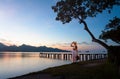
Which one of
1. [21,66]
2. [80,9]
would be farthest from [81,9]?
[21,66]

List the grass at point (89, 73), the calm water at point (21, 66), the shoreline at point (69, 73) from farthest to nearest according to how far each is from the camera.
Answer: the calm water at point (21, 66) → the shoreline at point (69, 73) → the grass at point (89, 73)

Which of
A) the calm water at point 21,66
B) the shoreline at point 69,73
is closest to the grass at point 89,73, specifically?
the shoreline at point 69,73

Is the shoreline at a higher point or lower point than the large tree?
lower

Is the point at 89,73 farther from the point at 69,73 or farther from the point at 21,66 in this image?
the point at 21,66

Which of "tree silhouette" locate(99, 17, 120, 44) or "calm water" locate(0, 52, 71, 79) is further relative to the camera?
"calm water" locate(0, 52, 71, 79)

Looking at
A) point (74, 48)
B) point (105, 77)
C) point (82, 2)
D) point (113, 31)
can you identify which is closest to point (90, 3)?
point (82, 2)

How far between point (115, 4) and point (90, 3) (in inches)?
85.7

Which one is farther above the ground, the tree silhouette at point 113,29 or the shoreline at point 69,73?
the tree silhouette at point 113,29

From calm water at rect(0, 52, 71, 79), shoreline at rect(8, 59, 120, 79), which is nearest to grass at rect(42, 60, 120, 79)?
shoreline at rect(8, 59, 120, 79)

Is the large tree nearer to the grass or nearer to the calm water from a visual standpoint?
the grass

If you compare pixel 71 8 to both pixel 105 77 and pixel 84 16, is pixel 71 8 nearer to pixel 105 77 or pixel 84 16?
pixel 84 16

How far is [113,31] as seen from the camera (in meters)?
19.2

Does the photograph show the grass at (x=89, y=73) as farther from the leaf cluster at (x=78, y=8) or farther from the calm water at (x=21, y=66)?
the calm water at (x=21, y=66)

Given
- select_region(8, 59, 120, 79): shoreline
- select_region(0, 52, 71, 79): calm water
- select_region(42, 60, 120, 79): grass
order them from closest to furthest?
select_region(42, 60, 120, 79): grass < select_region(8, 59, 120, 79): shoreline < select_region(0, 52, 71, 79): calm water
